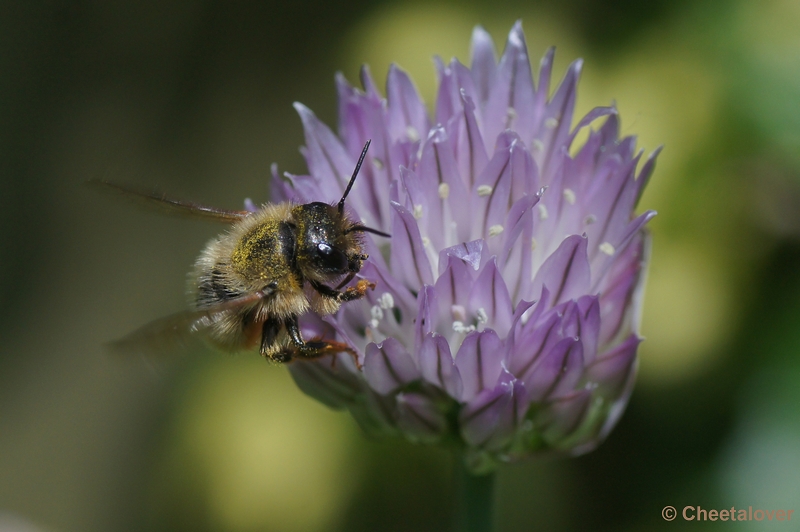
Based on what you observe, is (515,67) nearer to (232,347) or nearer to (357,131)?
(357,131)

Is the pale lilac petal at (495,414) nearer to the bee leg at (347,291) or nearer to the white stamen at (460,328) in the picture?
the white stamen at (460,328)

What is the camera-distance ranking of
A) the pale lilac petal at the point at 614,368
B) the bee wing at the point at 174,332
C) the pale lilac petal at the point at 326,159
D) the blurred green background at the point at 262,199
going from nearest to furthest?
1. the bee wing at the point at 174,332
2. the pale lilac petal at the point at 614,368
3. the pale lilac petal at the point at 326,159
4. the blurred green background at the point at 262,199

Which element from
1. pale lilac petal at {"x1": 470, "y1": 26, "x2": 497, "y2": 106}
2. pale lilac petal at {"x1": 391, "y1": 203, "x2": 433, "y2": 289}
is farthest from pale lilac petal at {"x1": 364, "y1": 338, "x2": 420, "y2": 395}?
pale lilac petal at {"x1": 470, "y1": 26, "x2": 497, "y2": 106}

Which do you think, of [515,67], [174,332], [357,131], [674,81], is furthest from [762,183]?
[174,332]

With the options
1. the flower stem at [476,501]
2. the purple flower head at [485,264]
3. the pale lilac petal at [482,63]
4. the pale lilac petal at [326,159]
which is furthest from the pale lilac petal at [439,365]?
the pale lilac petal at [482,63]

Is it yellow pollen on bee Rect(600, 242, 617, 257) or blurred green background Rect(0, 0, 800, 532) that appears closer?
yellow pollen on bee Rect(600, 242, 617, 257)

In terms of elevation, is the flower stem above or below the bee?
below

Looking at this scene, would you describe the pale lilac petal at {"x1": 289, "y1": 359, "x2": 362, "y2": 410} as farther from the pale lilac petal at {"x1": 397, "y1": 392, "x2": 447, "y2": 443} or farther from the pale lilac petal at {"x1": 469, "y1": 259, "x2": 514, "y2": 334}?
the pale lilac petal at {"x1": 469, "y1": 259, "x2": 514, "y2": 334}

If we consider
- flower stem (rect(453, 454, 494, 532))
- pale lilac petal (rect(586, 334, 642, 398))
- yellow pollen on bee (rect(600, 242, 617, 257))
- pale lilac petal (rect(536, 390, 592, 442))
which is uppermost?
yellow pollen on bee (rect(600, 242, 617, 257))
